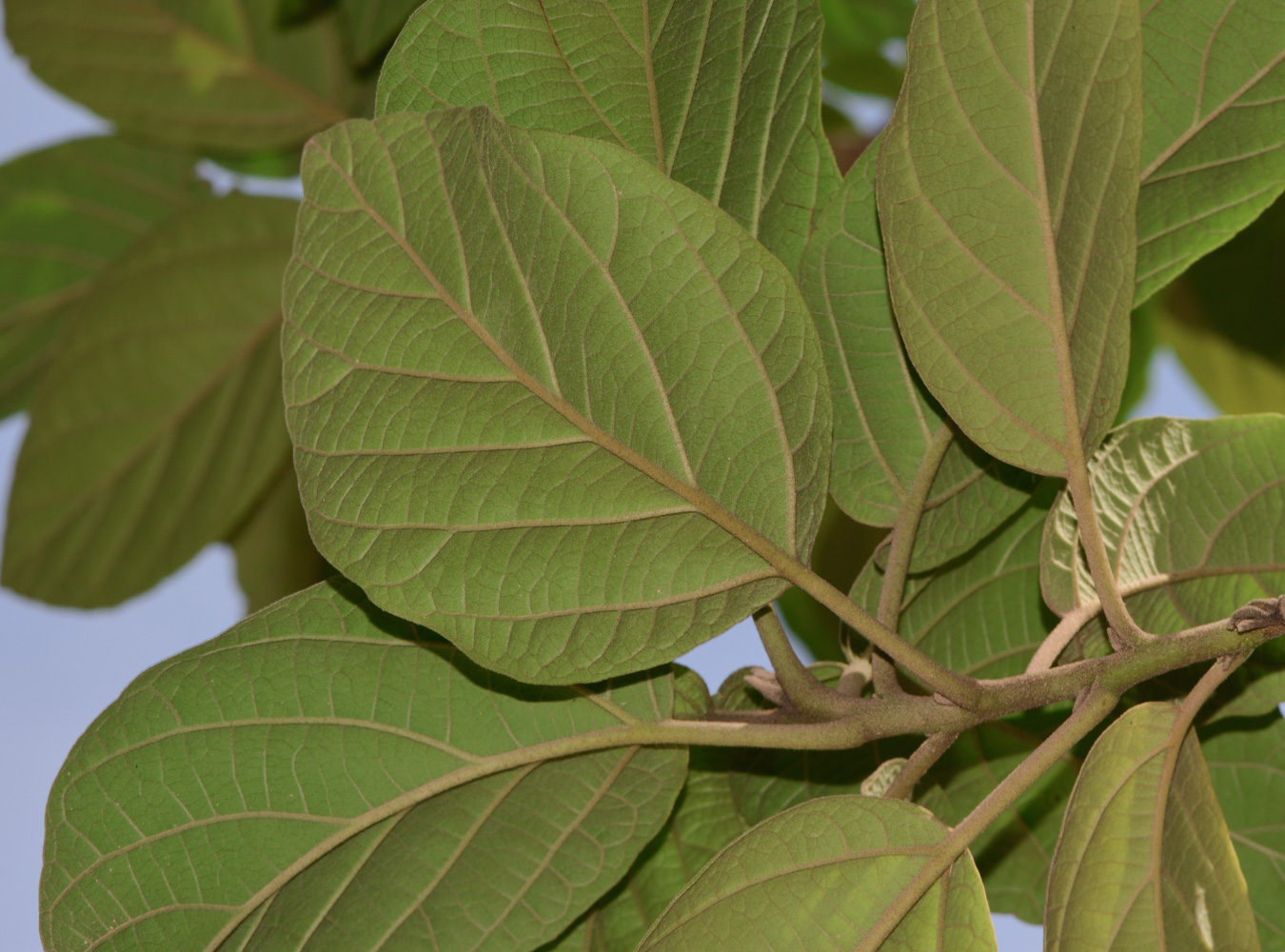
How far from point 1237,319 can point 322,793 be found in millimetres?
1079

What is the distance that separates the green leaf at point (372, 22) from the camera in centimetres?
108

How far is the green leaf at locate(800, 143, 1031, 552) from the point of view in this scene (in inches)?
21.1

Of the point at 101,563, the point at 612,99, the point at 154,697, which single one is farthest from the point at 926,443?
the point at 101,563

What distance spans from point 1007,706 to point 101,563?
1.01 m

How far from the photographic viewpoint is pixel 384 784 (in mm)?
514

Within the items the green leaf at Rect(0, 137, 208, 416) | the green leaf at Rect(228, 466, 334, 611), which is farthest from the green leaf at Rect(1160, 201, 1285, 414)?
the green leaf at Rect(0, 137, 208, 416)

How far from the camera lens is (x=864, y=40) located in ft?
4.36

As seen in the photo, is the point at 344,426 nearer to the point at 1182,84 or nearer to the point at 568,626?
the point at 568,626

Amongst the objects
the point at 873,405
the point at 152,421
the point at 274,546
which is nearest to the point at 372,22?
the point at 152,421

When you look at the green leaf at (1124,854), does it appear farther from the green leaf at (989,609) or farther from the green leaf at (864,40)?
the green leaf at (864,40)

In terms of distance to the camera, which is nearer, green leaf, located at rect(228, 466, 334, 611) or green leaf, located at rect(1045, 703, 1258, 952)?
green leaf, located at rect(1045, 703, 1258, 952)

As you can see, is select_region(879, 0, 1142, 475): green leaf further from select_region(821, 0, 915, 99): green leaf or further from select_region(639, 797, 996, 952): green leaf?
select_region(821, 0, 915, 99): green leaf

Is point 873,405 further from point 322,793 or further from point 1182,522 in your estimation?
point 322,793

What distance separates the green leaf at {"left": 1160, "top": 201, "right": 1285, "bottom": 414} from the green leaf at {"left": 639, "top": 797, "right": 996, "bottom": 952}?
0.87m
